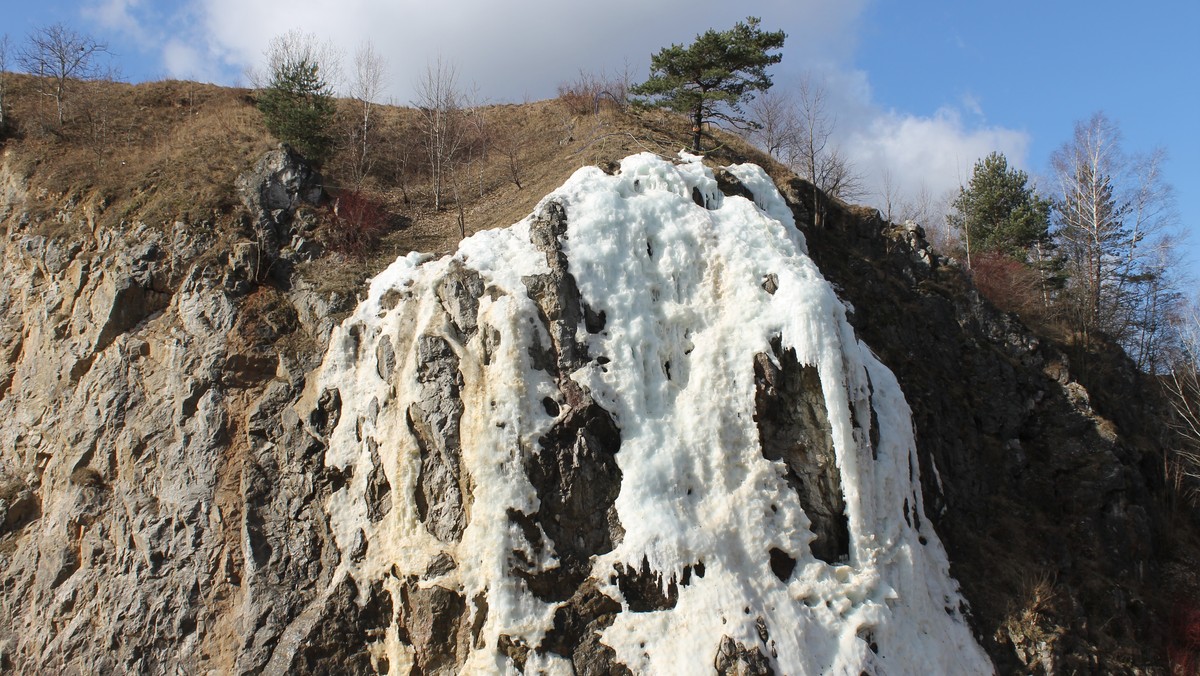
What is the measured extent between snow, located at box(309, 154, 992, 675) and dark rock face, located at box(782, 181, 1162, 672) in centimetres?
144

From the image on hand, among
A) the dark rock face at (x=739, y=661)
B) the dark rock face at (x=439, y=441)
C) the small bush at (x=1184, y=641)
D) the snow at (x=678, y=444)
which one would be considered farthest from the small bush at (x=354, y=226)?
the small bush at (x=1184, y=641)

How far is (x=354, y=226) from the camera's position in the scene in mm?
16234

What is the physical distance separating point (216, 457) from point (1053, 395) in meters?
18.4

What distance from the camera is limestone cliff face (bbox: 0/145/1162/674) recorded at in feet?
36.3

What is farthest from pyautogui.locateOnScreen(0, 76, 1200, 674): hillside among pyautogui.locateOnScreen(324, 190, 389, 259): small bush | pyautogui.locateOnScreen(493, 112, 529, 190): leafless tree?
pyautogui.locateOnScreen(493, 112, 529, 190): leafless tree

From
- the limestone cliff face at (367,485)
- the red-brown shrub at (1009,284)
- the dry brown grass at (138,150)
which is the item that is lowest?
the limestone cliff face at (367,485)

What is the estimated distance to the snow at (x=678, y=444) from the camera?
10602mm

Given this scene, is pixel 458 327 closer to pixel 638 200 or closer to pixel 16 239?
pixel 638 200

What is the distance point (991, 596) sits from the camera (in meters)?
12.5

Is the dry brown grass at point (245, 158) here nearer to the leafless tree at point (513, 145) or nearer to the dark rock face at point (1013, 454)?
the leafless tree at point (513, 145)

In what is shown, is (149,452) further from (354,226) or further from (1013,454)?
(1013,454)

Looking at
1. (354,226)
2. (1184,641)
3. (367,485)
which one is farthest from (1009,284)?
(367,485)

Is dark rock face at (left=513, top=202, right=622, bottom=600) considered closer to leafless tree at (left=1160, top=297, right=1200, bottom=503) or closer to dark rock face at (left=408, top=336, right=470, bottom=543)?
dark rock face at (left=408, top=336, right=470, bottom=543)

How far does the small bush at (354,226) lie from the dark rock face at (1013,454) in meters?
10.2
